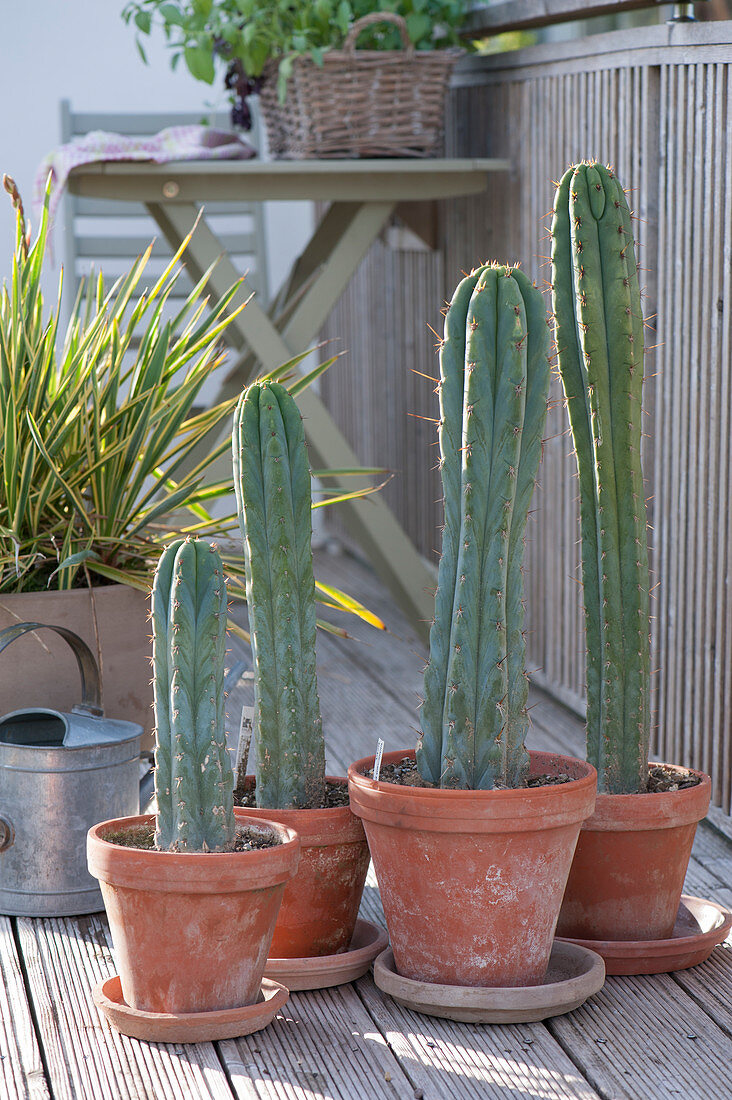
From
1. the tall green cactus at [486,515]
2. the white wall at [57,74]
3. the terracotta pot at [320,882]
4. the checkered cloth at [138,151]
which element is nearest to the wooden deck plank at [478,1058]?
the terracotta pot at [320,882]

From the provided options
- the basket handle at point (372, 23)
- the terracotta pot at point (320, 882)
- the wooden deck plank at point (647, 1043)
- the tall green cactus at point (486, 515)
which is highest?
the basket handle at point (372, 23)

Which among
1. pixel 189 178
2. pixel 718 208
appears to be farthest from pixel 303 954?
pixel 189 178

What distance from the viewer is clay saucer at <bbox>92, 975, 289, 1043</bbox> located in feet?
4.84

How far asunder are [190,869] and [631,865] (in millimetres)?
587

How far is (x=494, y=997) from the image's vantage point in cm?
151

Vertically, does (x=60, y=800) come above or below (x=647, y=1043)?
above

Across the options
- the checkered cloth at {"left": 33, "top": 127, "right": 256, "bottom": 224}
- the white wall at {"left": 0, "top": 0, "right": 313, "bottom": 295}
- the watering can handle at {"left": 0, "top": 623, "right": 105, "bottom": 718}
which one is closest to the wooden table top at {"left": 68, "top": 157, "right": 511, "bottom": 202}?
the checkered cloth at {"left": 33, "top": 127, "right": 256, "bottom": 224}

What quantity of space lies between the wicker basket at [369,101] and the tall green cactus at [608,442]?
1.44 m

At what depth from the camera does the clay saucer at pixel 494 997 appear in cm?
151

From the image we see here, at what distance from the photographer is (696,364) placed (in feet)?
7.27

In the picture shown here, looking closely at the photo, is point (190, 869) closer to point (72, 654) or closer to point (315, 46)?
point (72, 654)

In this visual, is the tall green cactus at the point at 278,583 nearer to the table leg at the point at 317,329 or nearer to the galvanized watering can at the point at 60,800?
the galvanized watering can at the point at 60,800

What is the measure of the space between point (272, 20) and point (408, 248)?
39.3 inches

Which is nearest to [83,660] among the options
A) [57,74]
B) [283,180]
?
[283,180]
